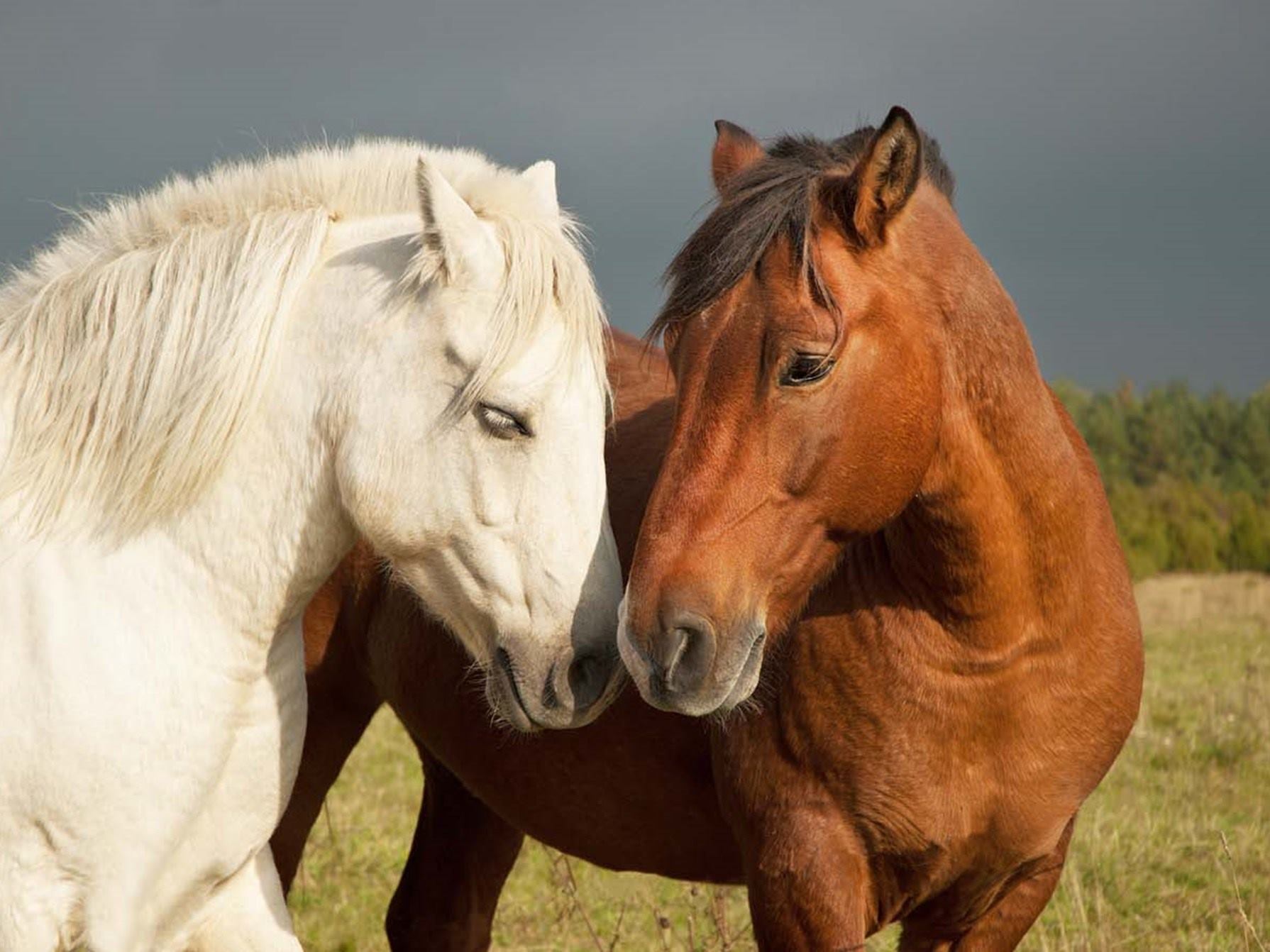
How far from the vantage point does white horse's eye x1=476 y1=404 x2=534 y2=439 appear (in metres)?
2.77

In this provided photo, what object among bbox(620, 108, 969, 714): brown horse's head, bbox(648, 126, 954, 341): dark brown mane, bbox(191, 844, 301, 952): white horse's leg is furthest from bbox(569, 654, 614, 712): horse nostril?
bbox(191, 844, 301, 952): white horse's leg

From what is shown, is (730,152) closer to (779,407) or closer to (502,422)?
(779,407)

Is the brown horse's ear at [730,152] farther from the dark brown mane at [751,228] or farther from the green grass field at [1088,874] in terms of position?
the green grass field at [1088,874]

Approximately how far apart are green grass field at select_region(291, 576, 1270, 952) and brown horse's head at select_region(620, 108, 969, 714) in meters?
1.65

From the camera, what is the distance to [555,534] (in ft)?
9.16

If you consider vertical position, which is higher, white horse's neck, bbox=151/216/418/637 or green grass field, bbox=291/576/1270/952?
white horse's neck, bbox=151/216/418/637

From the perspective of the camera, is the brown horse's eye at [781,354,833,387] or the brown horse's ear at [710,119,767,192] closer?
the brown horse's eye at [781,354,833,387]

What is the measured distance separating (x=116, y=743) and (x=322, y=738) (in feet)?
5.94

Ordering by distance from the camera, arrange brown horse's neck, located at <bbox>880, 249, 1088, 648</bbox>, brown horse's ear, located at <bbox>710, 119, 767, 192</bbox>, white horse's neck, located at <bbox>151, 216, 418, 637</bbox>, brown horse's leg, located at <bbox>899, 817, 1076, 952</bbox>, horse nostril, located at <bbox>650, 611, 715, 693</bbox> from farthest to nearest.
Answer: brown horse's ear, located at <bbox>710, 119, 767, 192</bbox>, brown horse's leg, located at <bbox>899, 817, 1076, 952</bbox>, brown horse's neck, located at <bbox>880, 249, 1088, 648</bbox>, white horse's neck, located at <bbox>151, 216, 418, 637</bbox>, horse nostril, located at <bbox>650, 611, 715, 693</bbox>

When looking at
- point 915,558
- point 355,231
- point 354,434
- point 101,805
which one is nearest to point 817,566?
point 915,558

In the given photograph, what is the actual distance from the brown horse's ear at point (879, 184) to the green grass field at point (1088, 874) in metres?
1.98

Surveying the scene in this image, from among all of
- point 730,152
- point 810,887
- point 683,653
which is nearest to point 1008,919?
point 810,887

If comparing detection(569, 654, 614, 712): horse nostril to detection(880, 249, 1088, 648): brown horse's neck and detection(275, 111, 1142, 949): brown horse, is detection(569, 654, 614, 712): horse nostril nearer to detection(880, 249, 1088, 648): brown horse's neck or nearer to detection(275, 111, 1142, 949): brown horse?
detection(275, 111, 1142, 949): brown horse

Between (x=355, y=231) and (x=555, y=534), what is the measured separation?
0.80m
